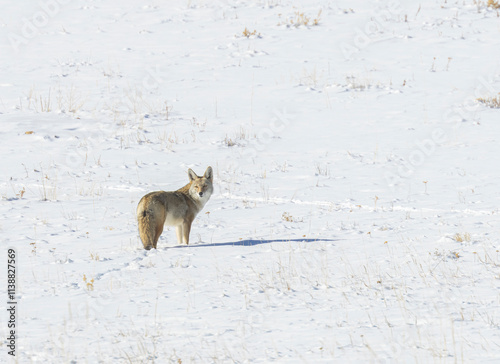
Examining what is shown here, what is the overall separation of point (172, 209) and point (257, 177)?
A: 4.44 m

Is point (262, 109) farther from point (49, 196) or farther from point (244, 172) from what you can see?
point (49, 196)

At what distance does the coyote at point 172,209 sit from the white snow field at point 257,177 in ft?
0.86

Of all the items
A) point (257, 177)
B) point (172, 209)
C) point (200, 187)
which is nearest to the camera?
point (172, 209)

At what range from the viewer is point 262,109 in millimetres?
17344

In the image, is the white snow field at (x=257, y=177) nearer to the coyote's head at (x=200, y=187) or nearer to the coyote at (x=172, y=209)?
the coyote at (x=172, y=209)

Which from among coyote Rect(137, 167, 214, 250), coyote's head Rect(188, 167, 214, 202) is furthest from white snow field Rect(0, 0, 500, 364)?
coyote's head Rect(188, 167, 214, 202)

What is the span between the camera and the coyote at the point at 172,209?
8.93m

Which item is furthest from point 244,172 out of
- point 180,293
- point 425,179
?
point 180,293

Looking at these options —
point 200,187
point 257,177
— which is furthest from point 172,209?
point 257,177

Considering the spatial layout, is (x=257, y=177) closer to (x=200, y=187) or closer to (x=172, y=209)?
(x=200, y=187)

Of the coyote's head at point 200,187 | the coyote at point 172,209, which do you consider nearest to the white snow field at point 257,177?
the coyote at point 172,209

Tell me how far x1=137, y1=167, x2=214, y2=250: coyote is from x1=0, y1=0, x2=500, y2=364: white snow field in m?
0.26

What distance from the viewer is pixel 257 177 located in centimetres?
1361

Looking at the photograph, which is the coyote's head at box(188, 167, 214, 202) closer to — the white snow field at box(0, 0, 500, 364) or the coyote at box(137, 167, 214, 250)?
the coyote at box(137, 167, 214, 250)
